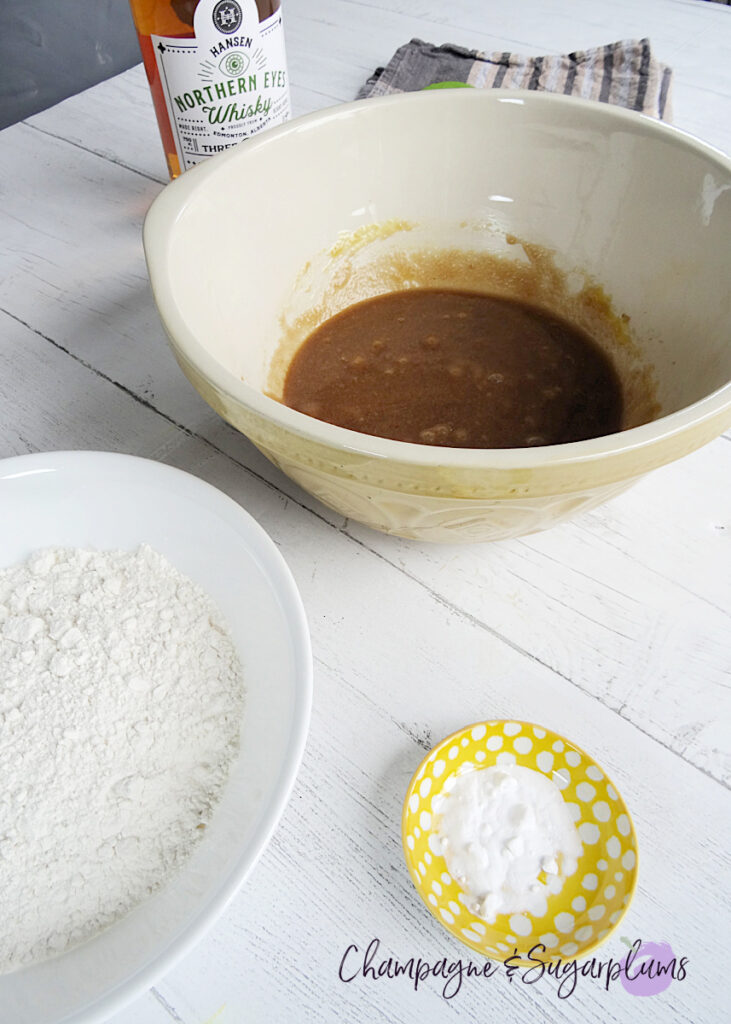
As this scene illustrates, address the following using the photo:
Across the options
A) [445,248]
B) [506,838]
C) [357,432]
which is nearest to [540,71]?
[445,248]

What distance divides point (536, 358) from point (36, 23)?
1.55 m

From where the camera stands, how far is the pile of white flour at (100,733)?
447 mm

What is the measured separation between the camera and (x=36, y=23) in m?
1.65

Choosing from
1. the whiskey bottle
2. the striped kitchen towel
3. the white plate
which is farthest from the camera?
the striped kitchen towel

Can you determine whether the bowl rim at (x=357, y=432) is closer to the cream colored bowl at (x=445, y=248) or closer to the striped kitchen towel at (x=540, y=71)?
the cream colored bowl at (x=445, y=248)

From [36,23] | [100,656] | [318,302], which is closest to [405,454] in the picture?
[100,656]

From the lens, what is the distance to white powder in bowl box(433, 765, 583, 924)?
0.45 m

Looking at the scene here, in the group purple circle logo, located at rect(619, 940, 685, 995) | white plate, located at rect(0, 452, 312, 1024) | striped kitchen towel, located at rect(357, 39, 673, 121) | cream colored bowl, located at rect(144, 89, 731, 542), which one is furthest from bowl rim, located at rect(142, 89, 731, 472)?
striped kitchen towel, located at rect(357, 39, 673, 121)

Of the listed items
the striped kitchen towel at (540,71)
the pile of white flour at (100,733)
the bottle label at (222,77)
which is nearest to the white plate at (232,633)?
the pile of white flour at (100,733)

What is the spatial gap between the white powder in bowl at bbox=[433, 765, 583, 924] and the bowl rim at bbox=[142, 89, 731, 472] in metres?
0.20

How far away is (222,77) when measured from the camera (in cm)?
78

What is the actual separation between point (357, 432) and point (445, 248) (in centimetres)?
39

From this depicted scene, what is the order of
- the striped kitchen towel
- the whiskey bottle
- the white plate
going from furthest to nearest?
the striped kitchen towel
the whiskey bottle
the white plate

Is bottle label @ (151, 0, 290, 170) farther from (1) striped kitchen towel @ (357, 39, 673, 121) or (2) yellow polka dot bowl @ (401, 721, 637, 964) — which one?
(2) yellow polka dot bowl @ (401, 721, 637, 964)
